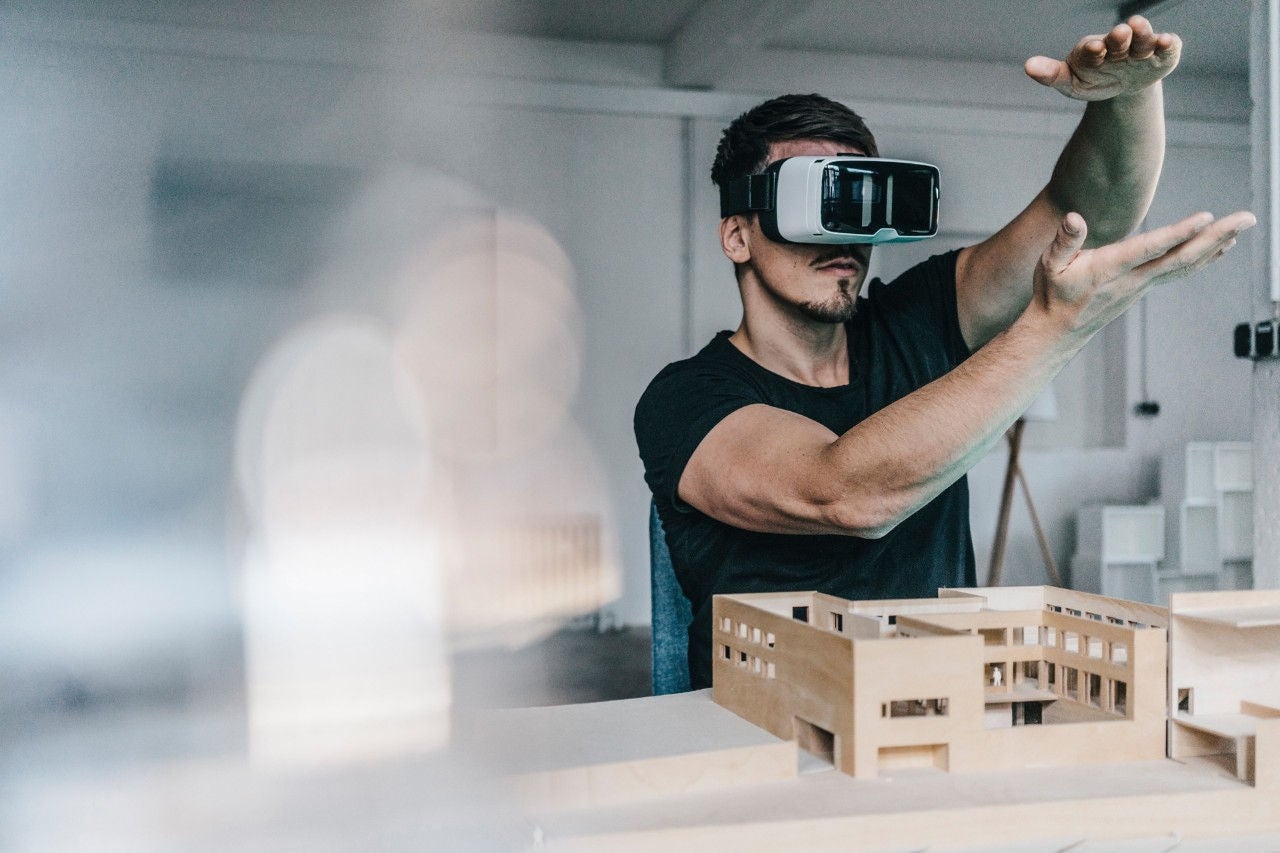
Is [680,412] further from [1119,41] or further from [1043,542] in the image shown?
[1043,542]

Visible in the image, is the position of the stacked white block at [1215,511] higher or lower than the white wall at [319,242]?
lower

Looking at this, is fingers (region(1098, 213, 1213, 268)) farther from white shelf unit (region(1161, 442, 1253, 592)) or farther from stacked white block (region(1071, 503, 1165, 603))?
white shelf unit (region(1161, 442, 1253, 592))

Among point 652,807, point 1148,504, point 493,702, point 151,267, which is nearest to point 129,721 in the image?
point 493,702

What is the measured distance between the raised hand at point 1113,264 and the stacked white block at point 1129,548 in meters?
5.33

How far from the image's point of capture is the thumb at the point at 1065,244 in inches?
38.5

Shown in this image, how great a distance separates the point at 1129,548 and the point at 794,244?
16.6ft

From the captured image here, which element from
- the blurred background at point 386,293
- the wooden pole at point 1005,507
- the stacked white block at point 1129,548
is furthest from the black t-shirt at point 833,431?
the stacked white block at point 1129,548

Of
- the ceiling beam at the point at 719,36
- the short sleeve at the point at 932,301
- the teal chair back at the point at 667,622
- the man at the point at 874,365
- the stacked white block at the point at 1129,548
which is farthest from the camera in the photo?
the stacked white block at the point at 1129,548

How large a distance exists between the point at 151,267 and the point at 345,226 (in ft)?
3.18

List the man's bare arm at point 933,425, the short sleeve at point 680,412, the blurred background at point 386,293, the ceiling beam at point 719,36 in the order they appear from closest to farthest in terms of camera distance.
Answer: the man's bare arm at point 933,425 < the short sleeve at point 680,412 < the ceiling beam at point 719,36 < the blurred background at point 386,293

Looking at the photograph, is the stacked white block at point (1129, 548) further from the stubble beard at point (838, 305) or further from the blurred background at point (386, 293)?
the stubble beard at point (838, 305)

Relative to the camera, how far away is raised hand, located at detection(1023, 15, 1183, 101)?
1.07 meters

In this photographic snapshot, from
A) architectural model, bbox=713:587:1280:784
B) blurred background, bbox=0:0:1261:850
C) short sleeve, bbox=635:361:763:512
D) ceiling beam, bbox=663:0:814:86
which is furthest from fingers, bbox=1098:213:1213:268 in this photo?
ceiling beam, bbox=663:0:814:86

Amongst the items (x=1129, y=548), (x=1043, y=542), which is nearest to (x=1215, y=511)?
(x=1129, y=548)
